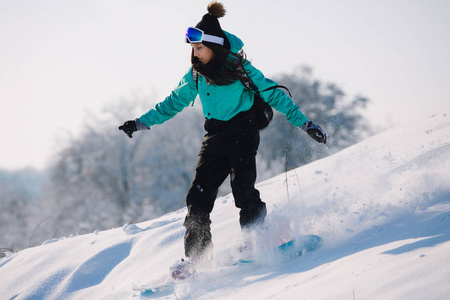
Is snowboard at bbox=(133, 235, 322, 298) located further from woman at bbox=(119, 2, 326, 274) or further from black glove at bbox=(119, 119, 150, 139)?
black glove at bbox=(119, 119, 150, 139)

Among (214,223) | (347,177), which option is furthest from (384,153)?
(214,223)

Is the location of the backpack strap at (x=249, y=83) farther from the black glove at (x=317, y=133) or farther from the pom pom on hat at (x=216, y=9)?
the pom pom on hat at (x=216, y=9)

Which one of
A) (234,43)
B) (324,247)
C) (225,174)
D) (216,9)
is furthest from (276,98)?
(324,247)

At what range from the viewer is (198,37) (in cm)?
278

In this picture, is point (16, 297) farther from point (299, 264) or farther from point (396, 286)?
point (396, 286)

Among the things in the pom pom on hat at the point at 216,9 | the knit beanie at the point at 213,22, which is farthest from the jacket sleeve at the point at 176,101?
the pom pom on hat at the point at 216,9

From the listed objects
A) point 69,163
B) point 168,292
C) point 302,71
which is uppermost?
point 302,71

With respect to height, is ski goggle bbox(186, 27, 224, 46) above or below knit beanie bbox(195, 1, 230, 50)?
below

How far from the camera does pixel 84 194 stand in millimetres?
25000

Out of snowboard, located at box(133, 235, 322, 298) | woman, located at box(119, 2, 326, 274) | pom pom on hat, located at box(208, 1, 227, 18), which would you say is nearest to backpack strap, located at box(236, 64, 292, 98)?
woman, located at box(119, 2, 326, 274)

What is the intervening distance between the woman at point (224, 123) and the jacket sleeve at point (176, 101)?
28mm

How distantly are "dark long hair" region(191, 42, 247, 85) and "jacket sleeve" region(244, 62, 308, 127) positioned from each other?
0.32 feet

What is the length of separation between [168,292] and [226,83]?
152 centimetres

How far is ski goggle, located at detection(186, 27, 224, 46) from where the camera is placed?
277 centimetres
